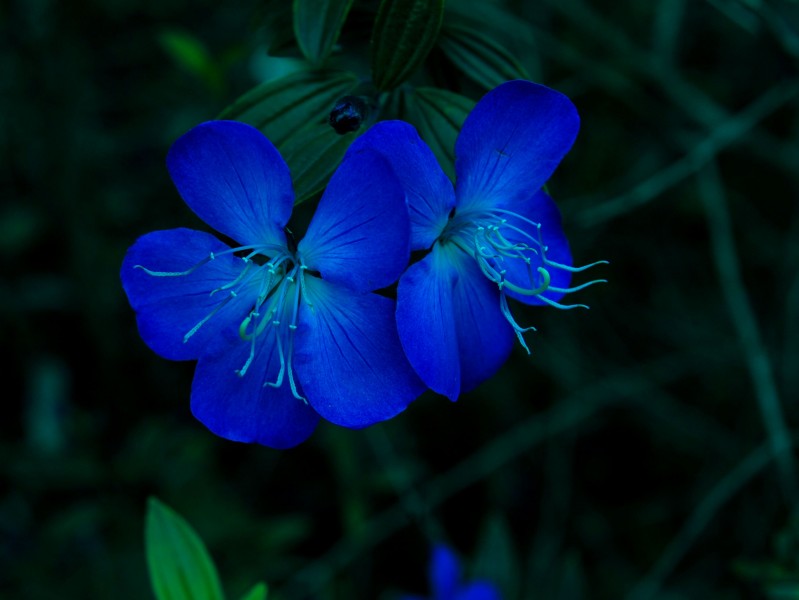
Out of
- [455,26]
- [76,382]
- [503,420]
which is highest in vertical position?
[455,26]

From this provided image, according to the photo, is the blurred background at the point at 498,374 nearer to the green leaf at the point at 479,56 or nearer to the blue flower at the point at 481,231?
the green leaf at the point at 479,56

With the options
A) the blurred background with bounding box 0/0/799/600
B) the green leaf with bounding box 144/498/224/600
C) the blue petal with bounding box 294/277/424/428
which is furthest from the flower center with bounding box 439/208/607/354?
the blurred background with bounding box 0/0/799/600

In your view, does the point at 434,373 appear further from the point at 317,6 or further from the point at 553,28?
the point at 553,28

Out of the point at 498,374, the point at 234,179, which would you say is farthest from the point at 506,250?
the point at 498,374

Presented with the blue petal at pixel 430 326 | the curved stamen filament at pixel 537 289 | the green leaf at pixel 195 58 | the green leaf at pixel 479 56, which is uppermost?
the green leaf at pixel 479 56

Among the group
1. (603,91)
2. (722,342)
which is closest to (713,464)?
(722,342)

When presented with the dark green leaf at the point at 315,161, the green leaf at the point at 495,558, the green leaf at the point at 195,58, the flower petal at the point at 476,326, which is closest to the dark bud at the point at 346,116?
the dark green leaf at the point at 315,161

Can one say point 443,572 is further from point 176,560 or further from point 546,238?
point 546,238
